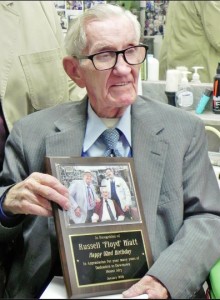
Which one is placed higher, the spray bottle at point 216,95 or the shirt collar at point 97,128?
the shirt collar at point 97,128

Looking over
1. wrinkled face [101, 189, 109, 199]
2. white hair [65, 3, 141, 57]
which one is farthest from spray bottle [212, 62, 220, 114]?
wrinkled face [101, 189, 109, 199]

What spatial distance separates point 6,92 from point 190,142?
0.70 metres

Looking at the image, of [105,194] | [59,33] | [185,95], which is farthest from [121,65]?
[185,95]

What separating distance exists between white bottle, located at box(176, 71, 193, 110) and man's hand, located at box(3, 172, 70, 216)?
1.01 meters

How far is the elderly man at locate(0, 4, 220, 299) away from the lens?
Result: 130 cm

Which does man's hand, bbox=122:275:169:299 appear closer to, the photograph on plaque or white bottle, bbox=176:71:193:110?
the photograph on plaque

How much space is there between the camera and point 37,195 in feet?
3.80

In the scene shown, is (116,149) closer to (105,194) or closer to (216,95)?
(105,194)

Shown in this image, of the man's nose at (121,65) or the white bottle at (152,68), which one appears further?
the white bottle at (152,68)

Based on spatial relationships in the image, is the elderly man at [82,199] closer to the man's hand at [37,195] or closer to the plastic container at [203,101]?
the man's hand at [37,195]

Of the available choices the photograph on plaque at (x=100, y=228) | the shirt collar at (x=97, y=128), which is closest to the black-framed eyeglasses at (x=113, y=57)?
the shirt collar at (x=97, y=128)

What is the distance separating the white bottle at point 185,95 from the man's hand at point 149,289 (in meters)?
1.04

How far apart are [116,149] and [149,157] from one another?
109mm

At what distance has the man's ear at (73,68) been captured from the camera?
1424 millimetres
